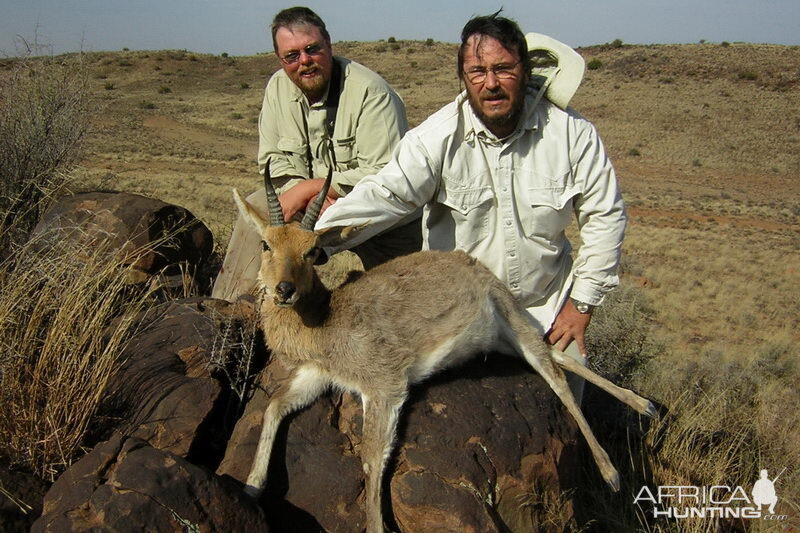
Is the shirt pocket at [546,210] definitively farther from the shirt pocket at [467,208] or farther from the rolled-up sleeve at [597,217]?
the shirt pocket at [467,208]

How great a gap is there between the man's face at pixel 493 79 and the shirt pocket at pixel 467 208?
592mm

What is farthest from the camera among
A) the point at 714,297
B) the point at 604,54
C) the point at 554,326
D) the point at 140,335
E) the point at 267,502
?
the point at 604,54

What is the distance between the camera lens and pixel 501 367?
5.24m

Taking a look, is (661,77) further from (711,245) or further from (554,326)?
(554,326)

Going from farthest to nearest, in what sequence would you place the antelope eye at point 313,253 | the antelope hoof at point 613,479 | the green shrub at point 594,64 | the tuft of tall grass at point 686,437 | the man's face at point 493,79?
1. the green shrub at point 594,64
2. the tuft of tall grass at point 686,437
3. the man's face at point 493,79
4. the antelope hoof at point 613,479
5. the antelope eye at point 313,253

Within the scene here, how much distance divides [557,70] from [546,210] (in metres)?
1.17

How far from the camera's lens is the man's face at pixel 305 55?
6531mm

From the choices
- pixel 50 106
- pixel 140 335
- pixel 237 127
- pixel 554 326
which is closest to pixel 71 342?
pixel 140 335

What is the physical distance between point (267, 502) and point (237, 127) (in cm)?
4248

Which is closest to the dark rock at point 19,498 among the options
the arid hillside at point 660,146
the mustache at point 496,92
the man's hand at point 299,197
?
the man's hand at point 299,197

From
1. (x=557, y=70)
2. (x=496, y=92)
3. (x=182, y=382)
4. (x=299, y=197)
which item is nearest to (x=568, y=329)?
(x=496, y=92)

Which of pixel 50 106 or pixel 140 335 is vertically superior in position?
pixel 50 106

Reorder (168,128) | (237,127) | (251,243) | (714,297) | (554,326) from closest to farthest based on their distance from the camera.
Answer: (554,326) < (251,243) < (714,297) < (168,128) < (237,127)

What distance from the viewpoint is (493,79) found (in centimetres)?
504
